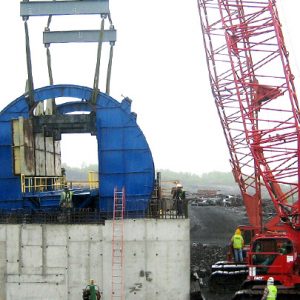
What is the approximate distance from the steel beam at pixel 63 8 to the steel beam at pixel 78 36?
0.84 metres

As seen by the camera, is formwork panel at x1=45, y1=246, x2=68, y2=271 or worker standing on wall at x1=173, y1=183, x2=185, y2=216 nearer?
formwork panel at x1=45, y1=246, x2=68, y2=271

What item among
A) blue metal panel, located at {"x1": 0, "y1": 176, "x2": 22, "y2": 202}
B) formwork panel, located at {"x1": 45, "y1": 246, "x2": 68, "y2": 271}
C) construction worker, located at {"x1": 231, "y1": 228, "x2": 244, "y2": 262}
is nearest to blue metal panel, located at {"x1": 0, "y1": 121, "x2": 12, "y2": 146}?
blue metal panel, located at {"x1": 0, "y1": 176, "x2": 22, "y2": 202}

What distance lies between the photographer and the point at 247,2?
2289cm

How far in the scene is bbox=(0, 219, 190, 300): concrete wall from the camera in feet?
54.7

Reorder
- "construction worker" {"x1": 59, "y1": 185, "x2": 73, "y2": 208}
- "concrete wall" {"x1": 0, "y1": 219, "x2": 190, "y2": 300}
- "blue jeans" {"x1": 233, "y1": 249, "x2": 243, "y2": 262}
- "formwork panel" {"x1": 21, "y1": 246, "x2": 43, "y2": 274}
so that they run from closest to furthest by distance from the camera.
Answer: "concrete wall" {"x1": 0, "y1": 219, "x2": 190, "y2": 300} → "formwork panel" {"x1": 21, "y1": 246, "x2": 43, "y2": 274} → "construction worker" {"x1": 59, "y1": 185, "x2": 73, "y2": 208} → "blue jeans" {"x1": 233, "y1": 249, "x2": 243, "y2": 262}

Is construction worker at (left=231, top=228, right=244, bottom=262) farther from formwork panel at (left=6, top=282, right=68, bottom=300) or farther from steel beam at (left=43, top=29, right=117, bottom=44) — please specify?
steel beam at (left=43, top=29, right=117, bottom=44)

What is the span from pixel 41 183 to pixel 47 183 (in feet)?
2.58

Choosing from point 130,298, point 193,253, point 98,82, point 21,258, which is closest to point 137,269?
point 130,298

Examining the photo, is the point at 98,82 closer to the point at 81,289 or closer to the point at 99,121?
the point at 99,121

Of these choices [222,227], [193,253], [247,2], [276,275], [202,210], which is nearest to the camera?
[276,275]

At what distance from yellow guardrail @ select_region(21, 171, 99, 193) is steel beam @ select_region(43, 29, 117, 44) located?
514 centimetres

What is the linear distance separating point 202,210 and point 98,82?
3396 centimetres

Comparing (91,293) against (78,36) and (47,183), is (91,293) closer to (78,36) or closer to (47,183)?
(47,183)

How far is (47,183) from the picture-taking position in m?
21.5
